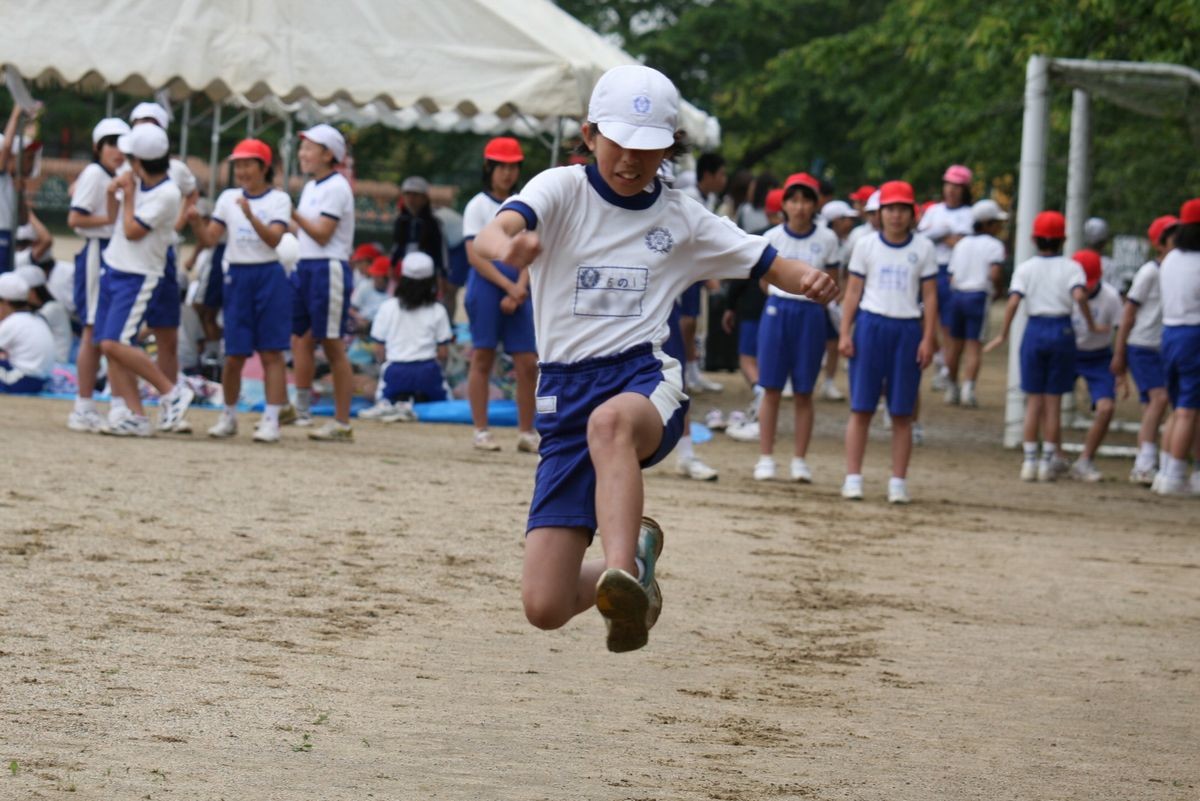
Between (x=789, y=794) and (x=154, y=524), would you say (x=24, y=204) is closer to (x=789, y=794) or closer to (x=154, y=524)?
(x=154, y=524)

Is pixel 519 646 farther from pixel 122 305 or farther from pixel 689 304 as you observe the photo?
pixel 689 304

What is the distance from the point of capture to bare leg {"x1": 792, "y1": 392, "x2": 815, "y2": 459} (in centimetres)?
1191

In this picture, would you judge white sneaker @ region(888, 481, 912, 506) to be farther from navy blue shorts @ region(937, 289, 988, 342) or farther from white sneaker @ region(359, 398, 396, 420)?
navy blue shorts @ region(937, 289, 988, 342)

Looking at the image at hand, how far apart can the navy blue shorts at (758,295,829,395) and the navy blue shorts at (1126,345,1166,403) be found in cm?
305

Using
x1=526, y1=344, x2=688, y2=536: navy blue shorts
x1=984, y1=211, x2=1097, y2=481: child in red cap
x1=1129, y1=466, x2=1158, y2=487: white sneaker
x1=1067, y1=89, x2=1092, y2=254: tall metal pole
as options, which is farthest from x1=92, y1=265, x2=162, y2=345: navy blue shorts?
x1=1067, y1=89, x2=1092, y2=254: tall metal pole

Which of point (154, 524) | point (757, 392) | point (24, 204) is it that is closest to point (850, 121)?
point (757, 392)

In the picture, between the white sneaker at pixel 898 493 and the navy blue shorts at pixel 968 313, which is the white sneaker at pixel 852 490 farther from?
the navy blue shorts at pixel 968 313

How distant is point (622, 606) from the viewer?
4.93 m

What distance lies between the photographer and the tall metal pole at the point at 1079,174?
49.2 ft

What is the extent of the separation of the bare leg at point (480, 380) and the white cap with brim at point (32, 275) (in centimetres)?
433

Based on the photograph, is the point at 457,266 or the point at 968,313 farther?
the point at 457,266

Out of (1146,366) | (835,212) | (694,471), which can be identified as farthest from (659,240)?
(835,212)

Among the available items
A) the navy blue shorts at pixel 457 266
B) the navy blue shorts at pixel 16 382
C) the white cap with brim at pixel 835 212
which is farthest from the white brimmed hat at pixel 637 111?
the navy blue shorts at pixel 457 266

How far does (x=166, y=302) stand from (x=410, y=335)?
3012 mm
